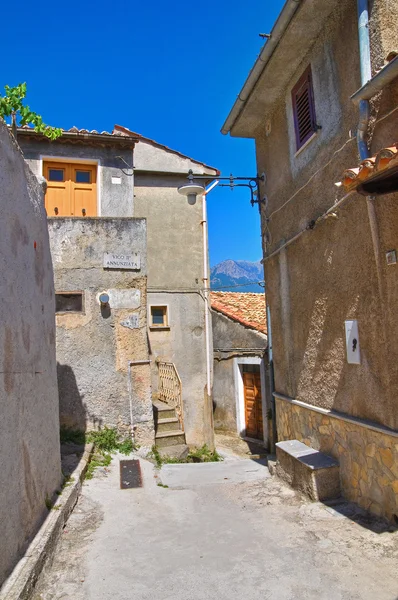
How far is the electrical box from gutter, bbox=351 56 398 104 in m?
2.42

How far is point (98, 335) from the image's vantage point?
8.88 metres

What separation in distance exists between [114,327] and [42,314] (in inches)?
143

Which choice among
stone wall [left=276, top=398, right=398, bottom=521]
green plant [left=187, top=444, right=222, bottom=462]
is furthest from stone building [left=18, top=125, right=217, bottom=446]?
stone wall [left=276, top=398, right=398, bottom=521]

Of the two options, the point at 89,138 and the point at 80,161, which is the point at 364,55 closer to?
the point at 89,138

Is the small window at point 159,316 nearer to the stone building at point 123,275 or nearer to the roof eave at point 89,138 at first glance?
the stone building at point 123,275

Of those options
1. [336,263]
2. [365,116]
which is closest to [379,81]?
[365,116]

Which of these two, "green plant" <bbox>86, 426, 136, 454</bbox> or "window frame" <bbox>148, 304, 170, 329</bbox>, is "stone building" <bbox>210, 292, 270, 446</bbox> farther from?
"green plant" <bbox>86, 426, 136, 454</bbox>

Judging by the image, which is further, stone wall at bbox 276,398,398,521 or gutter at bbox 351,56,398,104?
stone wall at bbox 276,398,398,521

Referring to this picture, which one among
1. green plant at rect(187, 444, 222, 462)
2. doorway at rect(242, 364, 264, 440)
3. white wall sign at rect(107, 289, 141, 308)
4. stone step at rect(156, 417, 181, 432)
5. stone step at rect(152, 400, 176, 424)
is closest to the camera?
white wall sign at rect(107, 289, 141, 308)

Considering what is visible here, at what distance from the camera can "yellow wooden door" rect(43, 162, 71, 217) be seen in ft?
38.2

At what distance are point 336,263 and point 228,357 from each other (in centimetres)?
916

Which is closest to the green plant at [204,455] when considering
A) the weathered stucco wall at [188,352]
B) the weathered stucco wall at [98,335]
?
the weathered stucco wall at [188,352]

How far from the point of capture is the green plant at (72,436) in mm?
8273

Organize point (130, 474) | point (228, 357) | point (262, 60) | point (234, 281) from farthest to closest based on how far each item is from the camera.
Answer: point (234, 281), point (228, 357), point (130, 474), point (262, 60)
